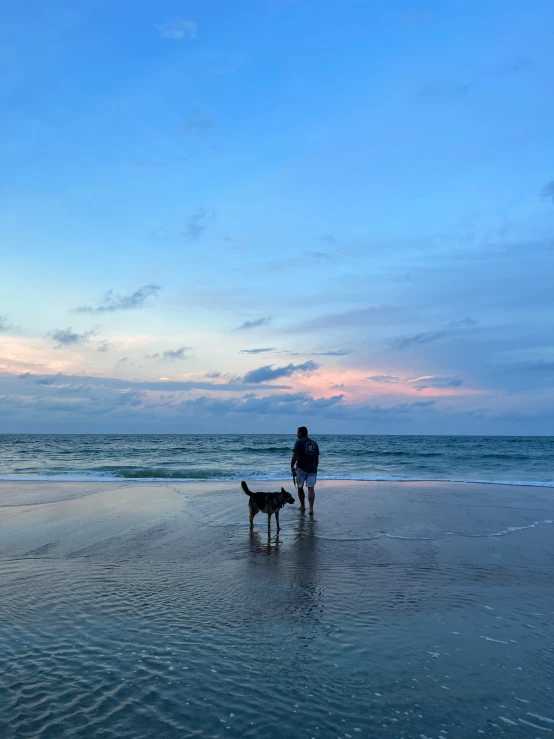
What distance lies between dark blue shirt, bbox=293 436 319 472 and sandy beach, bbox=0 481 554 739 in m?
2.33

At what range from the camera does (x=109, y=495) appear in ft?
52.8

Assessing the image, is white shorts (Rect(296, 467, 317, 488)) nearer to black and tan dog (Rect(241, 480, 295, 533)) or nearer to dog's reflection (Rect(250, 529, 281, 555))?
black and tan dog (Rect(241, 480, 295, 533))

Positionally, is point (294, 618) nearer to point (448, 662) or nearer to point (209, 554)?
point (448, 662)

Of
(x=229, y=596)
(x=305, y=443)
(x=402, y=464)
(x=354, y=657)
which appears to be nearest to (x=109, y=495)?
(x=305, y=443)

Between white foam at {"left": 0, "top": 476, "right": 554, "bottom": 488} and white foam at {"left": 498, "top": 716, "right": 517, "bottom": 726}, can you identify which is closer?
white foam at {"left": 498, "top": 716, "right": 517, "bottom": 726}

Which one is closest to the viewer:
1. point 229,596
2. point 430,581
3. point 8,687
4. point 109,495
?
point 8,687

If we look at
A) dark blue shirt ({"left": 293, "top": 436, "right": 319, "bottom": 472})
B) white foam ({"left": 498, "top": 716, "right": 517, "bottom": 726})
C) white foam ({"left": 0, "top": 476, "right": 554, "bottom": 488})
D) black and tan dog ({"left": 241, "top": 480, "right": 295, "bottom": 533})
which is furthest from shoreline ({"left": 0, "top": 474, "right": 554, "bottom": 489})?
white foam ({"left": 498, "top": 716, "right": 517, "bottom": 726})

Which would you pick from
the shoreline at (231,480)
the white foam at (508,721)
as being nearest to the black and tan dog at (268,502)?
the white foam at (508,721)

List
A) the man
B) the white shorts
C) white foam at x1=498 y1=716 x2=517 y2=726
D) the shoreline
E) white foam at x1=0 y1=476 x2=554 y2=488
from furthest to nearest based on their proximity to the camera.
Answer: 1. white foam at x1=0 y1=476 x2=554 y2=488
2. the shoreline
3. the man
4. the white shorts
5. white foam at x1=498 y1=716 x2=517 y2=726

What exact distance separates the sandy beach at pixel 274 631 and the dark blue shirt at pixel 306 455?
233 centimetres

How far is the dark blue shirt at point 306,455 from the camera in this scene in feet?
42.6

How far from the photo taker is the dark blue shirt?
13.0m

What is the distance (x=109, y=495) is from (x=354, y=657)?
43.2 feet

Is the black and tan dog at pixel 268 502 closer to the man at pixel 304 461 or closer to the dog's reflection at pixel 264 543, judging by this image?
the dog's reflection at pixel 264 543
